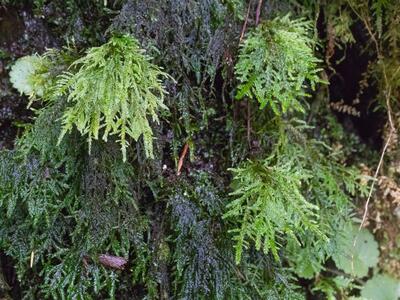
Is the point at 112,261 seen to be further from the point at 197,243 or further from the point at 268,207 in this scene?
the point at 268,207

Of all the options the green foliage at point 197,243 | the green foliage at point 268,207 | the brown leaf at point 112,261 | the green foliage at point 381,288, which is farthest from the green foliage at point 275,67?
the green foliage at point 381,288

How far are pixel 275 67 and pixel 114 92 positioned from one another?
52cm

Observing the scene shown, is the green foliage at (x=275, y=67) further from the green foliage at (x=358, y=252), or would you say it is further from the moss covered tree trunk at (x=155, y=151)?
the green foliage at (x=358, y=252)

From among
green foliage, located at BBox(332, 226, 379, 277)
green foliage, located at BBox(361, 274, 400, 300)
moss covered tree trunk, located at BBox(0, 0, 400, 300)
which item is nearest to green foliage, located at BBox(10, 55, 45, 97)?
moss covered tree trunk, located at BBox(0, 0, 400, 300)

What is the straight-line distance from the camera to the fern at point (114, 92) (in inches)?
47.0

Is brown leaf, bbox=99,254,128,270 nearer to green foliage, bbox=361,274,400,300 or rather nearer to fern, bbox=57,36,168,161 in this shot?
fern, bbox=57,36,168,161

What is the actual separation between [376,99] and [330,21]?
415 mm

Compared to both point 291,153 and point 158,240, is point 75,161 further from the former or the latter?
point 291,153

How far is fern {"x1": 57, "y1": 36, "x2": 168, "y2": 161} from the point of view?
3.92 ft

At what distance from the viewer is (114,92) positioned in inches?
47.0

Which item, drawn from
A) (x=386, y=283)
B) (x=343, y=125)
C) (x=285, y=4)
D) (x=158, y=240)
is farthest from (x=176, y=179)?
(x=386, y=283)

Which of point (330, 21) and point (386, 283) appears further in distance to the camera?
point (386, 283)

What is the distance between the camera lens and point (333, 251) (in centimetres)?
158

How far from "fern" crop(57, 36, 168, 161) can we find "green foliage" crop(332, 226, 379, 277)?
0.98 metres
